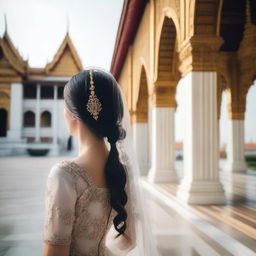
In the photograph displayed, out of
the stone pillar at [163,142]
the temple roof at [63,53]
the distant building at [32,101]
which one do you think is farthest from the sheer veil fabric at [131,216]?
the temple roof at [63,53]

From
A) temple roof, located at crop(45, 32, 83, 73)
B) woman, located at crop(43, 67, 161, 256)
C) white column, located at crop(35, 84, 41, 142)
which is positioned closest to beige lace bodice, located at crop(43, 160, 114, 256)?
woman, located at crop(43, 67, 161, 256)

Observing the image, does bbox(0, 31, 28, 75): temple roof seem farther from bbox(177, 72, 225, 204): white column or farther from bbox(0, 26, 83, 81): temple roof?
bbox(177, 72, 225, 204): white column

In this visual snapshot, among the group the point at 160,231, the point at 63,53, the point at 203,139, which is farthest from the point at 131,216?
the point at 63,53

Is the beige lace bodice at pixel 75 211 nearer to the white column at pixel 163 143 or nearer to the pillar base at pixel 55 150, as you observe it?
the white column at pixel 163 143

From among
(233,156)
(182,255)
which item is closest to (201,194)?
(182,255)

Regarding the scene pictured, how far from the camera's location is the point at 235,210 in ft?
17.1

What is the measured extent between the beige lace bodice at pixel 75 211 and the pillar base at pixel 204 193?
4.54 metres

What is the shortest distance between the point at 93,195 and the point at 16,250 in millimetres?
2544

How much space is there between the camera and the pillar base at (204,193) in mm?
5527

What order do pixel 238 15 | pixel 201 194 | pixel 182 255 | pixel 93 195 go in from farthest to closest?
pixel 238 15 → pixel 201 194 → pixel 182 255 → pixel 93 195

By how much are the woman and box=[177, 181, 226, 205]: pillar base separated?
4.49 m

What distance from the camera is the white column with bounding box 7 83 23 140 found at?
29.0 metres

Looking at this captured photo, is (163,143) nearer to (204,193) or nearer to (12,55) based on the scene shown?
(204,193)

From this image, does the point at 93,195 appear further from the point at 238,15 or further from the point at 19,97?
the point at 19,97
